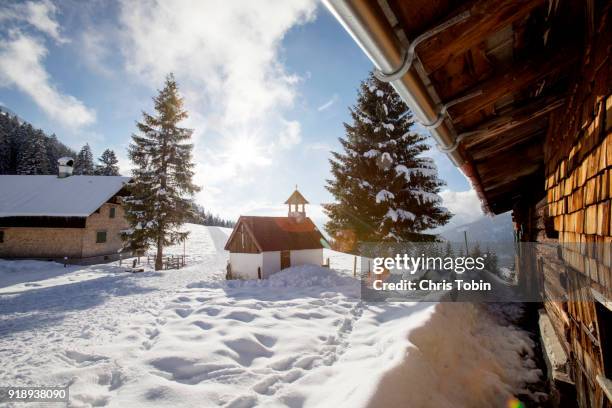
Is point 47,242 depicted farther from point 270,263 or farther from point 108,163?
point 108,163

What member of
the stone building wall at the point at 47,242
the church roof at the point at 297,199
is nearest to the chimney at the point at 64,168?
the stone building wall at the point at 47,242

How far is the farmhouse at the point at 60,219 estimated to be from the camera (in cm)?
2467

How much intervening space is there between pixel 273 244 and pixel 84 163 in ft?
204

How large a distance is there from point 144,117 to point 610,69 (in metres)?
26.4

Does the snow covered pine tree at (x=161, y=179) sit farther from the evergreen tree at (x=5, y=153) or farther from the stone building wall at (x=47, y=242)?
the evergreen tree at (x=5, y=153)

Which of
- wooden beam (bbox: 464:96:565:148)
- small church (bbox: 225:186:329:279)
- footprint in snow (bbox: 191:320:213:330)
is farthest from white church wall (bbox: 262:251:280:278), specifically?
wooden beam (bbox: 464:96:565:148)

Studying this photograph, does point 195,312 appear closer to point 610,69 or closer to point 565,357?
point 565,357

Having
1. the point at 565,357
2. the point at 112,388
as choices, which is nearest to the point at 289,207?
the point at 112,388

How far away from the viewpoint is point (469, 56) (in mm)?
Answer: 2510

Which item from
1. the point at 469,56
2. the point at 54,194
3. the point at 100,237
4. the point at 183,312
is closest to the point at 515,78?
the point at 469,56

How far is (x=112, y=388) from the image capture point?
196 inches

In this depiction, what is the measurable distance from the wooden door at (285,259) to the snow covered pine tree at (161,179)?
8.44 meters

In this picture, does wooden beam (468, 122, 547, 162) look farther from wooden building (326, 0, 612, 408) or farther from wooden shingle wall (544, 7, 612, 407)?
wooden shingle wall (544, 7, 612, 407)

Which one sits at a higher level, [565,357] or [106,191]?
[106,191]
